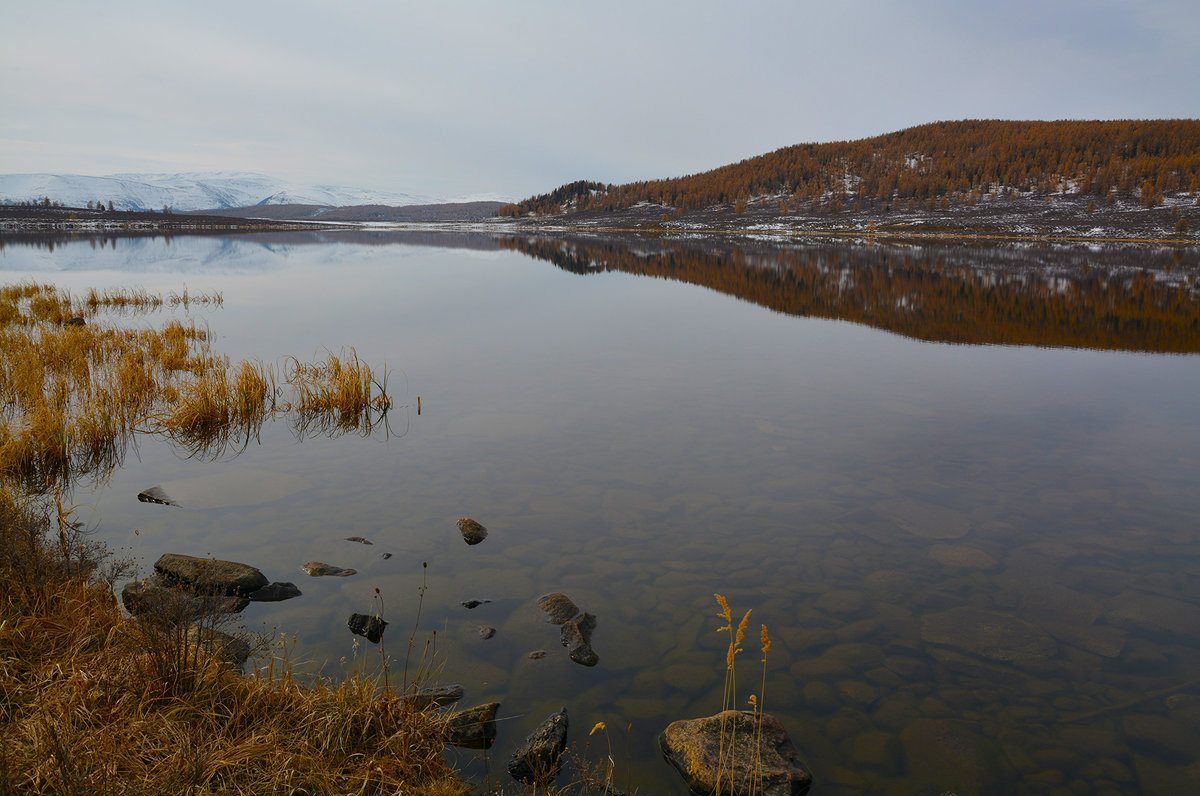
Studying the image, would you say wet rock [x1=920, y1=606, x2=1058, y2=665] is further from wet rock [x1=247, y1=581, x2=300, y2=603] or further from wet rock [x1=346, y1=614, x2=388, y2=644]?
wet rock [x1=247, y1=581, x2=300, y2=603]

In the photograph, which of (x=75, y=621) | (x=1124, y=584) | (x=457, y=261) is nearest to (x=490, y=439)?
(x=75, y=621)

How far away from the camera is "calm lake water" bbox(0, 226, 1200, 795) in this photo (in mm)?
4125

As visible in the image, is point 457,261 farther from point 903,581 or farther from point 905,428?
point 903,581

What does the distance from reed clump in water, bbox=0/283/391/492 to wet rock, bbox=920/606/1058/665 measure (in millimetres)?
8038

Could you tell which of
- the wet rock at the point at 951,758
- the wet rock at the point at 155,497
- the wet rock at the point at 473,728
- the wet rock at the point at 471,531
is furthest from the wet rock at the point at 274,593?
the wet rock at the point at 951,758

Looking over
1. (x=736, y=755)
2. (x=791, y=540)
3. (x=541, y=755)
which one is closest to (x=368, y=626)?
(x=541, y=755)

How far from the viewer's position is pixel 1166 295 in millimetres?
24422

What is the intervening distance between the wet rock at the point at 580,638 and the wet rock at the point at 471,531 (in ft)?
5.53

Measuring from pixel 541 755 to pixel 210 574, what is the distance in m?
3.24

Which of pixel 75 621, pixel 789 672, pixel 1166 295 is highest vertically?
pixel 1166 295

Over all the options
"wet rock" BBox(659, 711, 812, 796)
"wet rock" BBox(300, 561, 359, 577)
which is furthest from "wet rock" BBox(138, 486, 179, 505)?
"wet rock" BBox(659, 711, 812, 796)

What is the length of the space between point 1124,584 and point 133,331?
59.2ft

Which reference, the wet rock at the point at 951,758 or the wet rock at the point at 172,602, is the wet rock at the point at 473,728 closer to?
the wet rock at the point at 172,602

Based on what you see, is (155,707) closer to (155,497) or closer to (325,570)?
(325,570)
